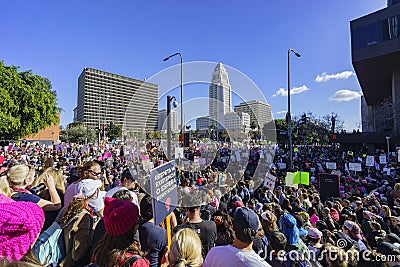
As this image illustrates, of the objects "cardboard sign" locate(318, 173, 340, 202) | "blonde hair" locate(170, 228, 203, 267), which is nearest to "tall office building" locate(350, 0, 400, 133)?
"cardboard sign" locate(318, 173, 340, 202)

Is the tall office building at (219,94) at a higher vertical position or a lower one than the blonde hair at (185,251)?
higher

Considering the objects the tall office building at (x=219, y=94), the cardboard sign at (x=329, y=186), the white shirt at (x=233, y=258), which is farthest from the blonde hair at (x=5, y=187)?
the cardboard sign at (x=329, y=186)

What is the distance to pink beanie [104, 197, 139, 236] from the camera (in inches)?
80.3

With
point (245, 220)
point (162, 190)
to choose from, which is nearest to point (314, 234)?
point (245, 220)

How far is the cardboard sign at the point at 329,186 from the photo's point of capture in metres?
8.29

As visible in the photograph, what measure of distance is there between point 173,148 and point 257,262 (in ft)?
31.3

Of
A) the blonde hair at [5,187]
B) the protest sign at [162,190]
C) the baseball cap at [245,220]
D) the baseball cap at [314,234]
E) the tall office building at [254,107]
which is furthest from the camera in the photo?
the tall office building at [254,107]

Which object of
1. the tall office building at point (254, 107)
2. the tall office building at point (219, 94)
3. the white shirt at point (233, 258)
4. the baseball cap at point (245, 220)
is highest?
the tall office building at point (219, 94)

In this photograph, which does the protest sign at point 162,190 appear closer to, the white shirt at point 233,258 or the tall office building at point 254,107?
the white shirt at point 233,258

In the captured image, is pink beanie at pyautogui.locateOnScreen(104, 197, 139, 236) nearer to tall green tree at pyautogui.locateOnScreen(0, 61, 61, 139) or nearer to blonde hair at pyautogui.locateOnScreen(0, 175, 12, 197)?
blonde hair at pyautogui.locateOnScreen(0, 175, 12, 197)

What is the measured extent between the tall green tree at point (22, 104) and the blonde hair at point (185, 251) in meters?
28.6

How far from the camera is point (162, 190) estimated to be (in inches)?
115

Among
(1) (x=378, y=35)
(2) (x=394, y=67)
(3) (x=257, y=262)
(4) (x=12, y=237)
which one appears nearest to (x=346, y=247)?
(3) (x=257, y=262)

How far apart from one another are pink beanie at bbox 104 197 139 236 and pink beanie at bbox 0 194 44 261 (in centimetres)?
56
